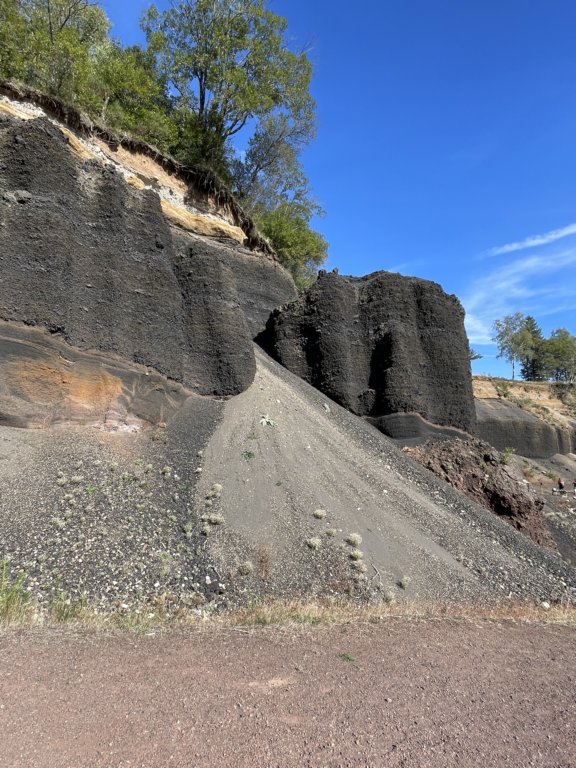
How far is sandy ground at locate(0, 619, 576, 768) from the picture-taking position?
9.73ft

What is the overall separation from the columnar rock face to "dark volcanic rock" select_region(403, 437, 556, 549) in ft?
4.59

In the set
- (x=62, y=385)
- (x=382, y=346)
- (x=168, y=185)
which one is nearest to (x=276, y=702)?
(x=62, y=385)

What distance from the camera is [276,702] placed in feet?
12.1

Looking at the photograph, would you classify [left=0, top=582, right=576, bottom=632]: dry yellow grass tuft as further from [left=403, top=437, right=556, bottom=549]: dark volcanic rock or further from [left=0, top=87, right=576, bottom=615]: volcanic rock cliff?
[left=403, top=437, right=556, bottom=549]: dark volcanic rock

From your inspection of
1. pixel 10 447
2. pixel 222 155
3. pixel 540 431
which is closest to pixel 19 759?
pixel 10 447

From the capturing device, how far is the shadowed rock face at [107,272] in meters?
8.72

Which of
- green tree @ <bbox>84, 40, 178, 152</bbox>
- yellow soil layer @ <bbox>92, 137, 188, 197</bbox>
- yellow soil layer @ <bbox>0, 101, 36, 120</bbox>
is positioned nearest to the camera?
yellow soil layer @ <bbox>0, 101, 36, 120</bbox>

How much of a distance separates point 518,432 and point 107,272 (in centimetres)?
2495

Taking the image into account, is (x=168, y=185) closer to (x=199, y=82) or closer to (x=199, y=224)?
(x=199, y=224)

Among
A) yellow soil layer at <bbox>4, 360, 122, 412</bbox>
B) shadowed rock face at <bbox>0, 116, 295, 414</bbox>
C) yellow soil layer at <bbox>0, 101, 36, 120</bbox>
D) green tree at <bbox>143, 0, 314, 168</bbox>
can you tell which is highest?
green tree at <bbox>143, 0, 314, 168</bbox>

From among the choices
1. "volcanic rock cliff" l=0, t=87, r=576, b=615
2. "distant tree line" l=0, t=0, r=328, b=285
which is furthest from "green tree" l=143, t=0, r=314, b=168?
"volcanic rock cliff" l=0, t=87, r=576, b=615

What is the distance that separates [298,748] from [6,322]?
7.95 meters

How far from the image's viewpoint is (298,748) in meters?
3.07

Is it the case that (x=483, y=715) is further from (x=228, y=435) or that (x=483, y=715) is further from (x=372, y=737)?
(x=228, y=435)
